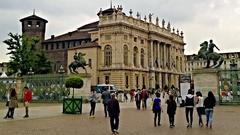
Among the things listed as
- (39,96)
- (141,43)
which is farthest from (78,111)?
(141,43)

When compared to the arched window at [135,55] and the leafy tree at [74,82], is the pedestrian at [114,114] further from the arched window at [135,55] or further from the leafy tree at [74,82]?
the arched window at [135,55]

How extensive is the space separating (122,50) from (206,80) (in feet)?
135

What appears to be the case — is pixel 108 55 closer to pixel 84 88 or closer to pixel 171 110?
pixel 84 88

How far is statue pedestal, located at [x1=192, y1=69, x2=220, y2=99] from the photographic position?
3484cm

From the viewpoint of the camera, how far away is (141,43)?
83.4 metres

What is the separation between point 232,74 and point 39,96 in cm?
2484

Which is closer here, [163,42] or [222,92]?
[222,92]

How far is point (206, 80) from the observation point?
35.1 metres

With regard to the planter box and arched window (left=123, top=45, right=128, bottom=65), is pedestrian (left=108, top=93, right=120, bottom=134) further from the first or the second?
arched window (left=123, top=45, right=128, bottom=65)

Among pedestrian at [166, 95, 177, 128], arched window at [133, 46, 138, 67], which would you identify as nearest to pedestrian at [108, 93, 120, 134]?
pedestrian at [166, 95, 177, 128]

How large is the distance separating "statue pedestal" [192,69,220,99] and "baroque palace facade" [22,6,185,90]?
38840 millimetres

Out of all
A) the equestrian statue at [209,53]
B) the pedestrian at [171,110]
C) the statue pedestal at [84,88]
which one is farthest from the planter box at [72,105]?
the statue pedestal at [84,88]

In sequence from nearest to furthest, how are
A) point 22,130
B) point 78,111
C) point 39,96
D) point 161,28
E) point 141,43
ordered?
point 22,130 < point 78,111 < point 39,96 < point 141,43 < point 161,28

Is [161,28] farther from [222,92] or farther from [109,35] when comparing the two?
[222,92]
